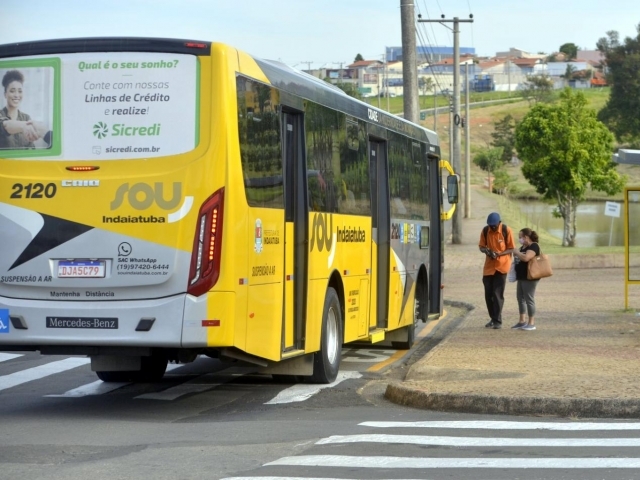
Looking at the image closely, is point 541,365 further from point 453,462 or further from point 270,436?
point 453,462

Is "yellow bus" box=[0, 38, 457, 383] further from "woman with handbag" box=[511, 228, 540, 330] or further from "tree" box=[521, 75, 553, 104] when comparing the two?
"tree" box=[521, 75, 553, 104]

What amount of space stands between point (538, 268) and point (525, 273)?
24 cm

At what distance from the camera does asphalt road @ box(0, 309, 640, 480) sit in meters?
7.74

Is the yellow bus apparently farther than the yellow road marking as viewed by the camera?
No

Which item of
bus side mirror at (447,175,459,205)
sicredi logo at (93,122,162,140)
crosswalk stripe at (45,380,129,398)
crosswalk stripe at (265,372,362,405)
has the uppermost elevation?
sicredi logo at (93,122,162,140)

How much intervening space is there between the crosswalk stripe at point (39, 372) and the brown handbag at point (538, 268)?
7024mm

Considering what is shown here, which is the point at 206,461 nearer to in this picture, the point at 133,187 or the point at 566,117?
the point at 133,187

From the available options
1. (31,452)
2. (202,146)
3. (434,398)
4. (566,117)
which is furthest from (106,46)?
(566,117)

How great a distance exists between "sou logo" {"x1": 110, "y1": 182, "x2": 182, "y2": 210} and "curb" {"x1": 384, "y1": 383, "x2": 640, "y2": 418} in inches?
118

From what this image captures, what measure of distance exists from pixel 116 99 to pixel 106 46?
47cm

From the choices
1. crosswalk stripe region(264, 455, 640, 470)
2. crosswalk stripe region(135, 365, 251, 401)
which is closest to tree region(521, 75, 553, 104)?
crosswalk stripe region(135, 365, 251, 401)

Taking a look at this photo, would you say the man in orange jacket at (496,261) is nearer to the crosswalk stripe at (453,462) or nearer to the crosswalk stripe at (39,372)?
the crosswalk stripe at (39,372)

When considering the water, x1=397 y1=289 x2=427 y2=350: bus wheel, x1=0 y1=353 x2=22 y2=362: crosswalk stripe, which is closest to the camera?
x1=0 y1=353 x2=22 y2=362: crosswalk stripe

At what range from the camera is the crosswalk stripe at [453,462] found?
7.81 metres
